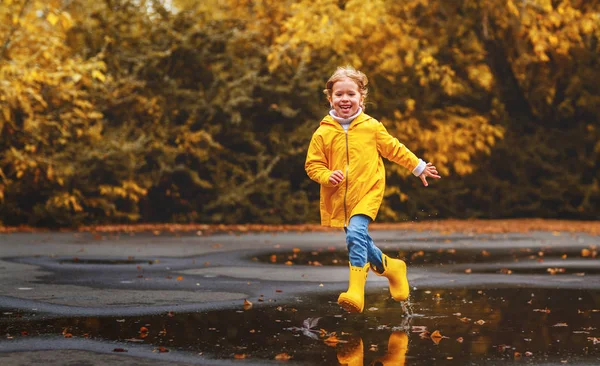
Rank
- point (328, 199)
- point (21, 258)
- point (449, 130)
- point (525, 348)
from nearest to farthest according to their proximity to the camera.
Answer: point (525, 348) < point (328, 199) < point (21, 258) < point (449, 130)

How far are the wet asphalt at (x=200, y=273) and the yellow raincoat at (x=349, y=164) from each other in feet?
4.31

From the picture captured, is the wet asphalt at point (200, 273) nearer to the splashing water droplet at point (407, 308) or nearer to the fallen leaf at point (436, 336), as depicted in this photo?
the splashing water droplet at point (407, 308)

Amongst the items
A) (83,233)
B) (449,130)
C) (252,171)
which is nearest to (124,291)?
→ (83,233)

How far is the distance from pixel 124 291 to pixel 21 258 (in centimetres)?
396

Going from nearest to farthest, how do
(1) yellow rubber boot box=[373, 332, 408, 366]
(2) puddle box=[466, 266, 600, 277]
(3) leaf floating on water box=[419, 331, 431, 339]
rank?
(1) yellow rubber boot box=[373, 332, 408, 366]
(3) leaf floating on water box=[419, 331, 431, 339]
(2) puddle box=[466, 266, 600, 277]

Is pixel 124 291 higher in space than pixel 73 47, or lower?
lower

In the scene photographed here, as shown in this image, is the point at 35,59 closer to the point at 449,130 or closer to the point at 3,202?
the point at 3,202

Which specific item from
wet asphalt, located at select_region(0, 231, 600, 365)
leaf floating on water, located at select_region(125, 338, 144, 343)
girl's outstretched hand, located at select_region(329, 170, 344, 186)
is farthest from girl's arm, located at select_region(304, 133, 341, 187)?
leaf floating on water, located at select_region(125, 338, 144, 343)

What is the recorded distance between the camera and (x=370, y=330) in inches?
275

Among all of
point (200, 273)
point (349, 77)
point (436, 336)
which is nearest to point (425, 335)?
point (436, 336)

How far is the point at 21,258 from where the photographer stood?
42.5 feet

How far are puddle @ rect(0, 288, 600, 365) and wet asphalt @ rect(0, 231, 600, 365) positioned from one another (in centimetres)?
17

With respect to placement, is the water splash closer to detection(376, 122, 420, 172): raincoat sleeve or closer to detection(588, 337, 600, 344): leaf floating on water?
detection(376, 122, 420, 172): raincoat sleeve

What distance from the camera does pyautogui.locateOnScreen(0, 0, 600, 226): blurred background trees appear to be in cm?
1909
